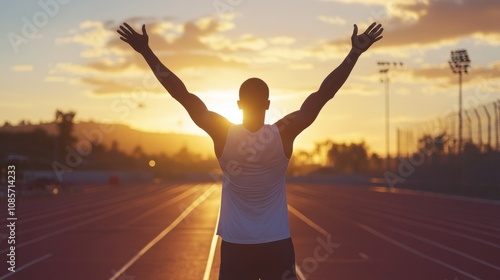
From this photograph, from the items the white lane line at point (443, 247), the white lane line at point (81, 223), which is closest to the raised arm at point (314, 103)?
the white lane line at point (443, 247)

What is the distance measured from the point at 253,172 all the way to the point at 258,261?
1.47ft

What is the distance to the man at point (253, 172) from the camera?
3992mm

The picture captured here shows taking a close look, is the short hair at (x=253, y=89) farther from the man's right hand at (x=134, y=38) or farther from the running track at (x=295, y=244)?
the running track at (x=295, y=244)

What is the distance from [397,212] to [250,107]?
3106cm

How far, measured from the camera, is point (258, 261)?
4.05 meters

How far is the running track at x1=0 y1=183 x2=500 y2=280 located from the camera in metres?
14.1

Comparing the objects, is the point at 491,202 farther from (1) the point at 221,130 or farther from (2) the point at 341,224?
(1) the point at 221,130

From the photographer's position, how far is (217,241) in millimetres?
20156

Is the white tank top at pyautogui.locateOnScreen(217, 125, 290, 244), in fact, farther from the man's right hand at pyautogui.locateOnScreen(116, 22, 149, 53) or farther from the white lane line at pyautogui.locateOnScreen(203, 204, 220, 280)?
the white lane line at pyautogui.locateOnScreen(203, 204, 220, 280)

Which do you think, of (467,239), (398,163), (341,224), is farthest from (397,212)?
(398,163)

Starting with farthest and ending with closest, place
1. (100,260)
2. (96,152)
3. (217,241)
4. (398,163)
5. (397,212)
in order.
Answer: (96,152)
(398,163)
(397,212)
(217,241)
(100,260)

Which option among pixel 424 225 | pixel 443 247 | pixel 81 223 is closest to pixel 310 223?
pixel 424 225

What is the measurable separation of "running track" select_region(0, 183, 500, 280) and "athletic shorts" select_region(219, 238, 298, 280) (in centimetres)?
925

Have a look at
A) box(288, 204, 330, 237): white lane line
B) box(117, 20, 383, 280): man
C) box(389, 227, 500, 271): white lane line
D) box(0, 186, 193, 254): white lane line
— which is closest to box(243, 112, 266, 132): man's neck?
box(117, 20, 383, 280): man
